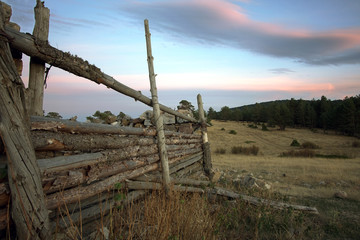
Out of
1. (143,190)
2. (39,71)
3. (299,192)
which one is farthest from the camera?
(299,192)

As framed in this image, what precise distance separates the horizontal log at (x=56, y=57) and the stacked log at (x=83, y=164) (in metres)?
0.62

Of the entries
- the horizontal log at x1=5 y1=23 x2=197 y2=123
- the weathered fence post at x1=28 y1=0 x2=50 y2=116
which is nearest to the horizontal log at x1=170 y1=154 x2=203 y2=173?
the horizontal log at x1=5 y1=23 x2=197 y2=123

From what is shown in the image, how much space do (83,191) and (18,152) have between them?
0.92m

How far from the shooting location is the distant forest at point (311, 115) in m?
36.2

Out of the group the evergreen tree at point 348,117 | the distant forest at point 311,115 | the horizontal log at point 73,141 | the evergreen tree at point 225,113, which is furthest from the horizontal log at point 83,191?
the evergreen tree at point 225,113

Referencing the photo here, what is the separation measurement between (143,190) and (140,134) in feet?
3.02

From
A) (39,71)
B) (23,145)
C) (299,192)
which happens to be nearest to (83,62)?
(39,71)

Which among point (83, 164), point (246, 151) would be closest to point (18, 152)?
point (83, 164)

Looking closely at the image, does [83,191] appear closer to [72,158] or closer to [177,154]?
[72,158]

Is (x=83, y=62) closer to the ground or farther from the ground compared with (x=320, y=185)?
farther from the ground

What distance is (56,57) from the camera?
7.53 feet

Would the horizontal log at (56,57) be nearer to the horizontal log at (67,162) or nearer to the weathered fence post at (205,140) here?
the horizontal log at (67,162)

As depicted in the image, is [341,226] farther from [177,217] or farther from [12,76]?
[12,76]

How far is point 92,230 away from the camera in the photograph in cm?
253
